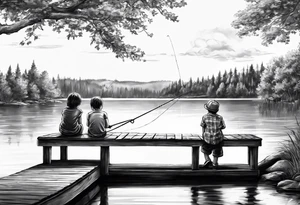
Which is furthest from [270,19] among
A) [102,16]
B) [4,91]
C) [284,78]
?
[4,91]

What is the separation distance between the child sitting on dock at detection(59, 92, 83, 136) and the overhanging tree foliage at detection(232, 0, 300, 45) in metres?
6.26

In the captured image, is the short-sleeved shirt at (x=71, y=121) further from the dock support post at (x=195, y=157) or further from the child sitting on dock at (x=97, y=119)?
the dock support post at (x=195, y=157)

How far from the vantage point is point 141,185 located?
8156mm

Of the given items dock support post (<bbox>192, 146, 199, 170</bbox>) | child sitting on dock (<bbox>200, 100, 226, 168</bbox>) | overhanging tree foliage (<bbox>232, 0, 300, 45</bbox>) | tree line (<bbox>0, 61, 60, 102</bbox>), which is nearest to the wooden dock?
dock support post (<bbox>192, 146, 199, 170</bbox>)

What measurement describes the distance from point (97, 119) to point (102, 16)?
2.82 meters

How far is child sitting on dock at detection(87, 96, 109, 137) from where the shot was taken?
807cm

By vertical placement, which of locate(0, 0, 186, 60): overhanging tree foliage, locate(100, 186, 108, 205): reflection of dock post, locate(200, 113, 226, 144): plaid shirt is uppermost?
locate(0, 0, 186, 60): overhanging tree foliage

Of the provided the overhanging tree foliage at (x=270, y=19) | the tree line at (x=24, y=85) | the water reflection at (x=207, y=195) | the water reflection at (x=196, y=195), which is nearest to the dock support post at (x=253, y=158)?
the water reflection at (x=196, y=195)

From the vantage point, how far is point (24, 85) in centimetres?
9319

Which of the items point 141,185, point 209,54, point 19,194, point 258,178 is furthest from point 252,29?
point 209,54

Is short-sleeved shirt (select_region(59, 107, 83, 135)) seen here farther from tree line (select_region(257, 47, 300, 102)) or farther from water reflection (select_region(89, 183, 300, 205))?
tree line (select_region(257, 47, 300, 102))

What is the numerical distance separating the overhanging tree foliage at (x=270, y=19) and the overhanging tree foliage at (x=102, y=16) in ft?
10.8

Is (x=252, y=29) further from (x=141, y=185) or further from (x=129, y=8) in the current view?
(x=141, y=185)

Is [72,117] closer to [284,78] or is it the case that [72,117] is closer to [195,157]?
[195,157]
